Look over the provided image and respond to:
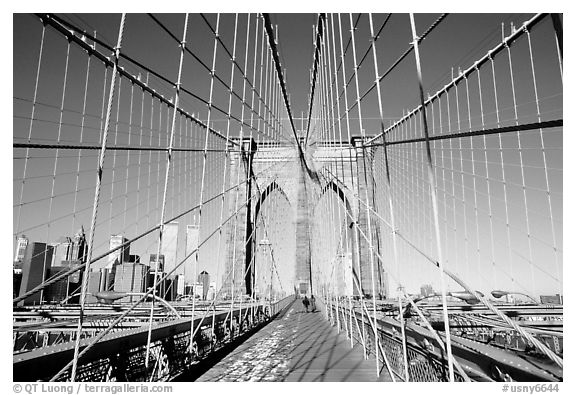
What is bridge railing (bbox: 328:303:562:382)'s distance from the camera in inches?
38.7

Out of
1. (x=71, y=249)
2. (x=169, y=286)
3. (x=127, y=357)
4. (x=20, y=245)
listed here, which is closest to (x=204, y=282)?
(x=71, y=249)

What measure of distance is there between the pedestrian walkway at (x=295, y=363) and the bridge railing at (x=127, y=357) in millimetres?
261

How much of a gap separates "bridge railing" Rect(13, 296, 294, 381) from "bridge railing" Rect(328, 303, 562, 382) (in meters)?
1.61

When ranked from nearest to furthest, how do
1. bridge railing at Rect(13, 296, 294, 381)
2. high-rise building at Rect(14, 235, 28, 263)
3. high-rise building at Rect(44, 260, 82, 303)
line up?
bridge railing at Rect(13, 296, 294, 381) → high-rise building at Rect(14, 235, 28, 263) → high-rise building at Rect(44, 260, 82, 303)

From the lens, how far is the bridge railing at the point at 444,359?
3.22 ft

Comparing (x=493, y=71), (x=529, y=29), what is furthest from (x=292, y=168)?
(x=529, y=29)

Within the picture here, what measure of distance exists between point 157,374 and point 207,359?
74 cm

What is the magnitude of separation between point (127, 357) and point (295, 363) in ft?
5.04

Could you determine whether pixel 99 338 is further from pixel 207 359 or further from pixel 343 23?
pixel 343 23

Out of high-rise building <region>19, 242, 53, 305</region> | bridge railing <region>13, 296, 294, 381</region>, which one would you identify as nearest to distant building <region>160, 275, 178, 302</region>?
bridge railing <region>13, 296, 294, 381</region>

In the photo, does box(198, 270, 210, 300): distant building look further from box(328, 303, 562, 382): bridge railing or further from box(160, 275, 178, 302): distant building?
box(328, 303, 562, 382): bridge railing

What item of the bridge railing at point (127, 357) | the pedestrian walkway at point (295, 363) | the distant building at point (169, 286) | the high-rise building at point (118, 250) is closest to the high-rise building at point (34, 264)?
the high-rise building at point (118, 250)

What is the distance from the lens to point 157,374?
2.39 meters

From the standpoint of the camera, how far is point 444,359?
5.17ft
